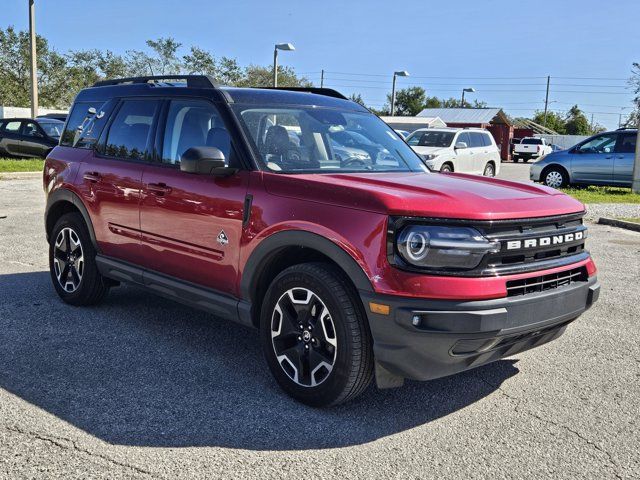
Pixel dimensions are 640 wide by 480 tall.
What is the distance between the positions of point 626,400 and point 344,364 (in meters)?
1.80

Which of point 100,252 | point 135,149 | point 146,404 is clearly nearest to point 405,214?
point 146,404

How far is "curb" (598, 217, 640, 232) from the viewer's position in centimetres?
1173

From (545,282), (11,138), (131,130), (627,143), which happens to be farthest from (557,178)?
(11,138)

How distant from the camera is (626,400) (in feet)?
13.1

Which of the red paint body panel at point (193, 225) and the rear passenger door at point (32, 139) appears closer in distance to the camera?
the red paint body panel at point (193, 225)

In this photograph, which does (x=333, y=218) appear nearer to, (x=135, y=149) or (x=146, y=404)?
(x=146, y=404)

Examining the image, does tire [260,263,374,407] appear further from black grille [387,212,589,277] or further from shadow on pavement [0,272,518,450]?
black grille [387,212,589,277]

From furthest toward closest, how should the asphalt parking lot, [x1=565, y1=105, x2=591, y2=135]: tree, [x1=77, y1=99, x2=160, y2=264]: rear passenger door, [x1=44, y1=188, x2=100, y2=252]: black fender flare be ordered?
[x1=565, y1=105, x2=591, y2=135]: tree < [x1=44, y1=188, x2=100, y2=252]: black fender flare < [x1=77, y1=99, x2=160, y2=264]: rear passenger door < the asphalt parking lot

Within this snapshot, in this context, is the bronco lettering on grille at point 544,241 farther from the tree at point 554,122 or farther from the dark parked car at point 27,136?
the tree at point 554,122

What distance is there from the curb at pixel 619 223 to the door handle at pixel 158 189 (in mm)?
9658

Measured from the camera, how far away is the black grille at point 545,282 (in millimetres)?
3448

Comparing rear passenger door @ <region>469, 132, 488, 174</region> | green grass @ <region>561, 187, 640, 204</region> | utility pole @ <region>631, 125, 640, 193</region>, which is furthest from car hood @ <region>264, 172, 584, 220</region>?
rear passenger door @ <region>469, 132, 488, 174</region>

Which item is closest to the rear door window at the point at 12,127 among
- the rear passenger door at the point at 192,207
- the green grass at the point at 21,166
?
the green grass at the point at 21,166

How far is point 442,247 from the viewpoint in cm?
329
